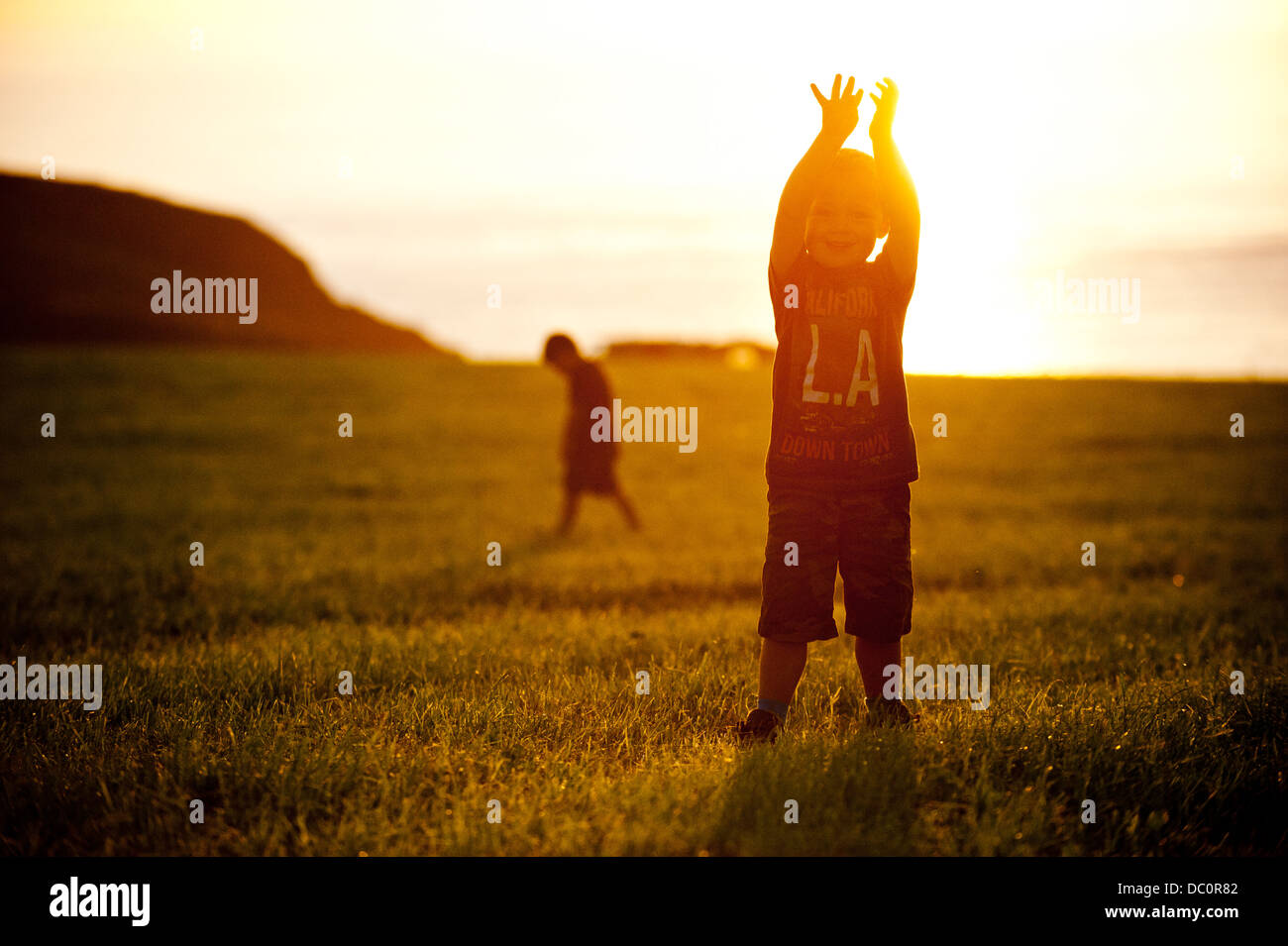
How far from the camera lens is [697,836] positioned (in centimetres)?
280

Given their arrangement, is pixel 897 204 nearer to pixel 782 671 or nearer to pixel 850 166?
pixel 850 166

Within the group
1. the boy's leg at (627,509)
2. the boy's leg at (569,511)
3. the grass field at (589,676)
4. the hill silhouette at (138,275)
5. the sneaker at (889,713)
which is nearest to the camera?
the grass field at (589,676)

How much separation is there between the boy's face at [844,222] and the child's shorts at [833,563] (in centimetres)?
112

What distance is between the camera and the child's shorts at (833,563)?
3.74 metres

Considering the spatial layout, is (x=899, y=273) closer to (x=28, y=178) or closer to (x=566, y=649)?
(x=566, y=649)

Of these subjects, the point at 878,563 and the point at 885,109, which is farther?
the point at 885,109

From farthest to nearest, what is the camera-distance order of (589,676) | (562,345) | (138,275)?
(138,275), (562,345), (589,676)

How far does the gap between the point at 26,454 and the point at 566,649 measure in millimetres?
16808

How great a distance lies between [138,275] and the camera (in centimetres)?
7894

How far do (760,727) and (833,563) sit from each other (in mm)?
805

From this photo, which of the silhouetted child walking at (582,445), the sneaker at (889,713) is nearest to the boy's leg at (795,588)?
the sneaker at (889,713)

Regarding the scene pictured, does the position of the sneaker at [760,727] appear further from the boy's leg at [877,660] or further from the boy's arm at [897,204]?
the boy's arm at [897,204]

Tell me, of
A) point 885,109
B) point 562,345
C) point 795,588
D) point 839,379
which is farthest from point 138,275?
point 795,588
